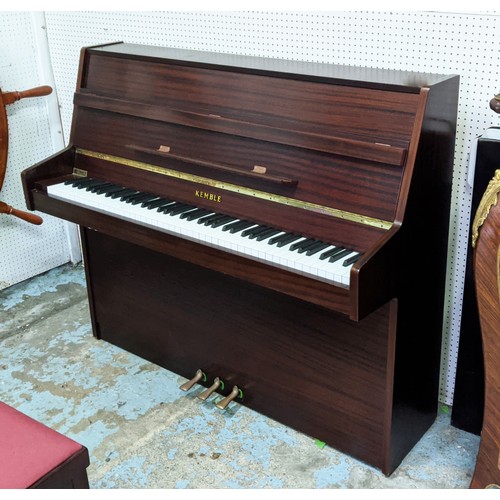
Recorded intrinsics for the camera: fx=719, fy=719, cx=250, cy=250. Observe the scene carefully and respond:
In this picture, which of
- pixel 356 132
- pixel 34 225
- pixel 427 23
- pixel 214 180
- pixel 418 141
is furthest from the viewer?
pixel 34 225

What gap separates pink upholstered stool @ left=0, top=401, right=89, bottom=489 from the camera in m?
1.58

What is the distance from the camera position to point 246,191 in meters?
2.28

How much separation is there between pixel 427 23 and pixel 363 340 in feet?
3.27

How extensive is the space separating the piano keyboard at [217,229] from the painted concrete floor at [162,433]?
0.74 meters

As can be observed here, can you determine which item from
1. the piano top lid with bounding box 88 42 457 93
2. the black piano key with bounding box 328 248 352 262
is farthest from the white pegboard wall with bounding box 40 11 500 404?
the black piano key with bounding box 328 248 352 262

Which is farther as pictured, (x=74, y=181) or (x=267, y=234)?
(x=74, y=181)

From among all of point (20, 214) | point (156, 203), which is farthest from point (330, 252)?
point (20, 214)

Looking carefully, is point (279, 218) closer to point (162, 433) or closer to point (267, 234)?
point (267, 234)

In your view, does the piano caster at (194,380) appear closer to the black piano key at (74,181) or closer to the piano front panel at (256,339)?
the piano front panel at (256,339)

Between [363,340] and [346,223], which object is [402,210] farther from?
[363,340]

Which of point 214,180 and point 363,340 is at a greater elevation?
point 214,180

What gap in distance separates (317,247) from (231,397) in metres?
0.81

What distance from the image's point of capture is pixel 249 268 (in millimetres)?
2076

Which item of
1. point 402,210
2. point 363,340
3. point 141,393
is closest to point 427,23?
point 402,210
